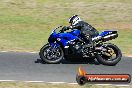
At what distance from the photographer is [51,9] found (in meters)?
29.5

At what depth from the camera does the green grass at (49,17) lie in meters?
22.4

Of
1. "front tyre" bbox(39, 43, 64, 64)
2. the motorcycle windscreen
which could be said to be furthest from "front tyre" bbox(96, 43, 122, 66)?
"front tyre" bbox(39, 43, 64, 64)

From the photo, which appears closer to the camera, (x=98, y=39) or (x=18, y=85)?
(x=18, y=85)

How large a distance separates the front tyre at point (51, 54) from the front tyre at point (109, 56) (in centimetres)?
135

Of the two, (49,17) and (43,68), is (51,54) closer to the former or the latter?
(43,68)

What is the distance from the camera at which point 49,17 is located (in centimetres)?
2797

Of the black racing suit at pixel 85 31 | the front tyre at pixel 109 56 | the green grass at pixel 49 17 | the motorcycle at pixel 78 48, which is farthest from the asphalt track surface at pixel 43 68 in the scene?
the green grass at pixel 49 17

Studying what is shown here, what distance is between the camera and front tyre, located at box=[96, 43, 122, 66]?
16267mm

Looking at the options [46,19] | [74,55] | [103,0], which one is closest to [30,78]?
[74,55]

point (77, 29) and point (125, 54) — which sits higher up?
point (77, 29)

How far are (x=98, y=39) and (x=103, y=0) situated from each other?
49.2 ft

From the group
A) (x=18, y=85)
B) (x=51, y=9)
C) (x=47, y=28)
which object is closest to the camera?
(x=18, y=85)

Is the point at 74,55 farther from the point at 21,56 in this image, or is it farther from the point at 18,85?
the point at 18,85

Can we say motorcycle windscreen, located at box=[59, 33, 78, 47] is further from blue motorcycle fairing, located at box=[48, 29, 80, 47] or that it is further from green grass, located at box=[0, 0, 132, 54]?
green grass, located at box=[0, 0, 132, 54]
